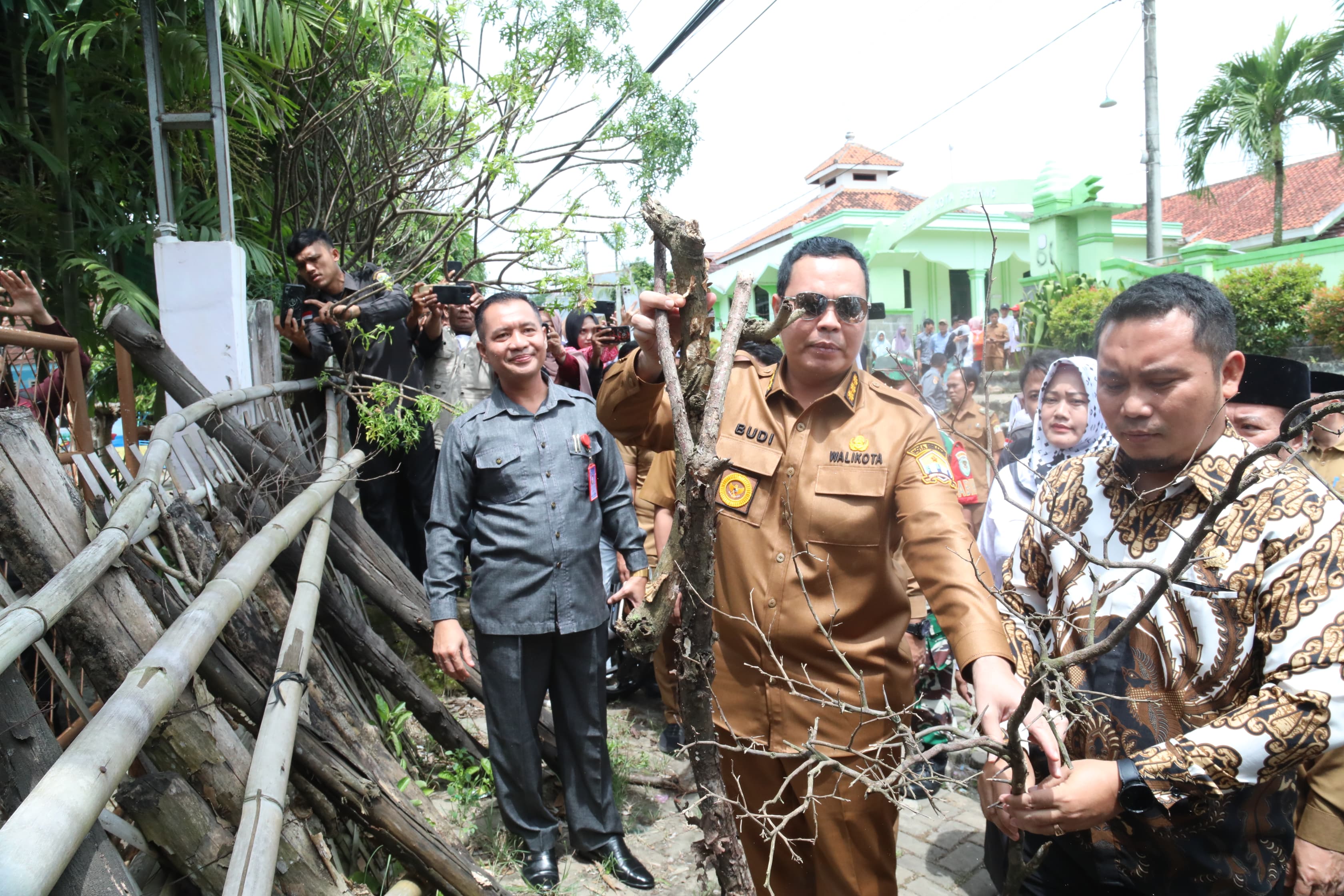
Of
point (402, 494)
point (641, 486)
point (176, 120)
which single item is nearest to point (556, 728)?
point (641, 486)

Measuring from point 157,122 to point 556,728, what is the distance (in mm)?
3932

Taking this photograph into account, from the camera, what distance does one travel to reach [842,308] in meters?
2.00

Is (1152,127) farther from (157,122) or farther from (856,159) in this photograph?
(856,159)

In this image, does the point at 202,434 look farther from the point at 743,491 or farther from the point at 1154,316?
the point at 1154,316

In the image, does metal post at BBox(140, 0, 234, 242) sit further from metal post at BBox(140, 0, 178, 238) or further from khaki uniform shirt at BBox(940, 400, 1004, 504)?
khaki uniform shirt at BBox(940, 400, 1004, 504)

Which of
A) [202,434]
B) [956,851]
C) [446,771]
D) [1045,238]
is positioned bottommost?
[956,851]

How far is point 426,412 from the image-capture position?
13.6 ft

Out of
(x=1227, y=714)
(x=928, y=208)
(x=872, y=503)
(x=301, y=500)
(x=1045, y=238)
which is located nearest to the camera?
(x=1227, y=714)

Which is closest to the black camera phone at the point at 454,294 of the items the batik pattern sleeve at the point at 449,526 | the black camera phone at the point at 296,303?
the black camera phone at the point at 296,303

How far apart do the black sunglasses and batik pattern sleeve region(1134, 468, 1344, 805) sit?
36.0 inches

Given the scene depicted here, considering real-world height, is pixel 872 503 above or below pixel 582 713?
above

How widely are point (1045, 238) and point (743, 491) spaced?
14.6 m

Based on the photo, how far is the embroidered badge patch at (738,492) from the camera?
212cm

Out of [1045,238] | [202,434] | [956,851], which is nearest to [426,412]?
[202,434]
